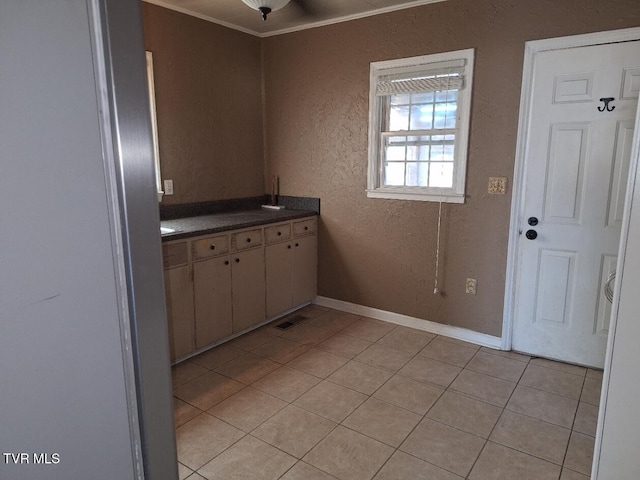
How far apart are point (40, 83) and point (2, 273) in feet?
1.00

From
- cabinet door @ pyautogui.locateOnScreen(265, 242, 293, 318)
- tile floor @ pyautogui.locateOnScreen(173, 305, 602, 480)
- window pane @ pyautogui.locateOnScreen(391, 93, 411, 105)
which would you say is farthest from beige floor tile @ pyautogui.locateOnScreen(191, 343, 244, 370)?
window pane @ pyautogui.locateOnScreen(391, 93, 411, 105)

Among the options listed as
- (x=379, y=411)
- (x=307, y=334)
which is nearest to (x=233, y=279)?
(x=307, y=334)

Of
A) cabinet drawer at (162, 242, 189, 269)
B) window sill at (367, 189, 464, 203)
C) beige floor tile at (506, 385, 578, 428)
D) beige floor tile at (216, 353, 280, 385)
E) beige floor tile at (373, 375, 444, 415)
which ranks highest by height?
window sill at (367, 189, 464, 203)

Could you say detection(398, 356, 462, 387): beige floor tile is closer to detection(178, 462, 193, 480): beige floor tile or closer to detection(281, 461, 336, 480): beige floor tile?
detection(281, 461, 336, 480): beige floor tile

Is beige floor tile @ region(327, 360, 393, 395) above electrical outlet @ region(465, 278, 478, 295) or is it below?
below

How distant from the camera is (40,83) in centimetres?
59

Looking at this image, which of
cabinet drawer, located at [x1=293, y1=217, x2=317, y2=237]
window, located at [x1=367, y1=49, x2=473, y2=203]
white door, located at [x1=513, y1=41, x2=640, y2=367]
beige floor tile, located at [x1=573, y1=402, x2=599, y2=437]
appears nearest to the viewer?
beige floor tile, located at [x1=573, y1=402, x2=599, y2=437]

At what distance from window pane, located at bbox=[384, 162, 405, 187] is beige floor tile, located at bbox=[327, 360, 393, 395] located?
1541 millimetres

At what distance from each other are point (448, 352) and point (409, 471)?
135 cm

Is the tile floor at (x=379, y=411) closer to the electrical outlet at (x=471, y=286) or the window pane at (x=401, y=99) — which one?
the electrical outlet at (x=471, y=286)

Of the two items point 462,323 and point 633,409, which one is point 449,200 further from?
point 633,409

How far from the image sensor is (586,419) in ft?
7.52

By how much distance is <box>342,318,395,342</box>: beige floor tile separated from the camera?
3391mm

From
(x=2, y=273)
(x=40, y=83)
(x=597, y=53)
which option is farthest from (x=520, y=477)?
(x=597, y=53)
